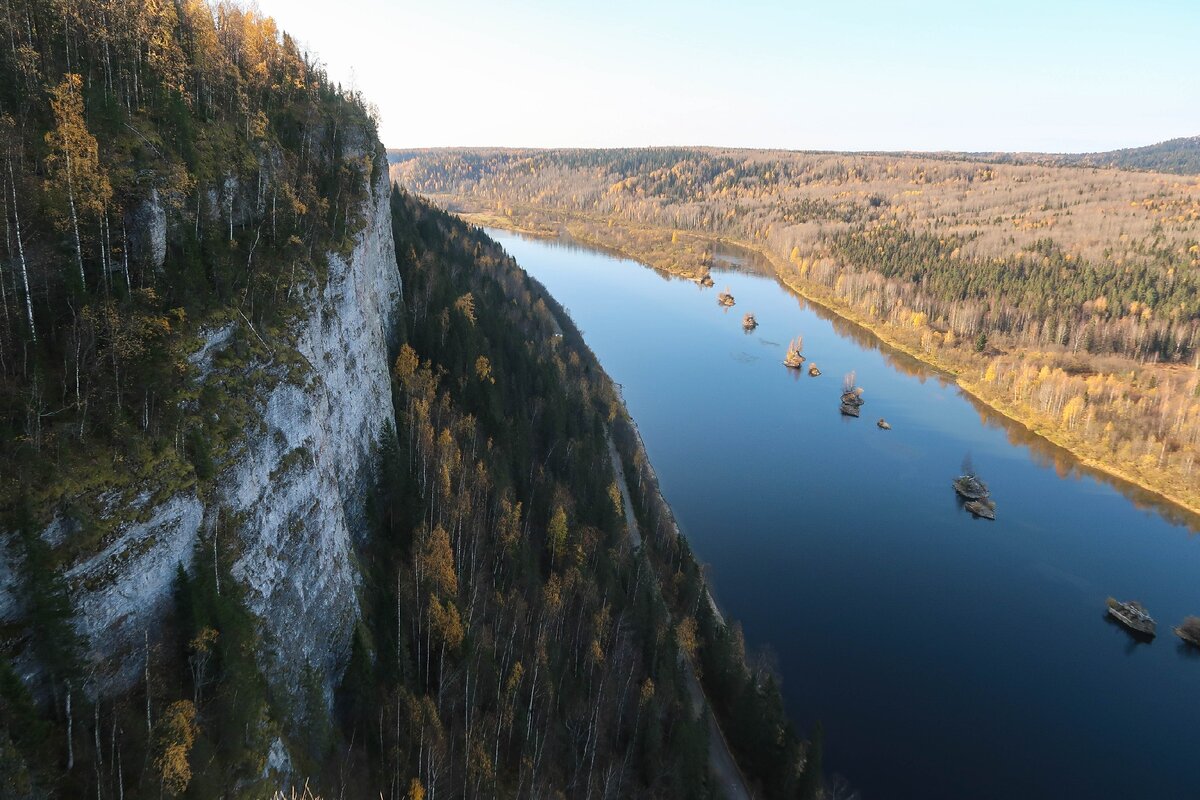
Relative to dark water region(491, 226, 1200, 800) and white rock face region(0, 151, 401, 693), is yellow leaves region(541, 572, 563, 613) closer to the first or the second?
white rock face region(0, 151, 401, 693)

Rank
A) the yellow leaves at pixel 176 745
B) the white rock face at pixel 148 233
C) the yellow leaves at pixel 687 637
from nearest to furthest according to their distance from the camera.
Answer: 1. the yellow leaves at pixel 176 745
2. the white rock face at pixel 148 233
3. the yellow leaves at pixel 687 637

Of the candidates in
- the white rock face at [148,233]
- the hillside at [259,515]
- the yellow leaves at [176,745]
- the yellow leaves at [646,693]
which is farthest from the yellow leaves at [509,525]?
the white rock face at [148,233]

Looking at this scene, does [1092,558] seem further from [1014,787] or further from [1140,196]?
[1140,196]

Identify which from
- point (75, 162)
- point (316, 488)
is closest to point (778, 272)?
point (316, 488)

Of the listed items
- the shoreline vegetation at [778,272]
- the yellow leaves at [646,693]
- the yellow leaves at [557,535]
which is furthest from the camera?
the shoreline vegetation at [778,272]

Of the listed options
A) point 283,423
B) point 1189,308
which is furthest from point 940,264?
point 283,423

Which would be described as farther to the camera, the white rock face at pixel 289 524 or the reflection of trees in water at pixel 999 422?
the reflection of trees in water at pixel 999 422

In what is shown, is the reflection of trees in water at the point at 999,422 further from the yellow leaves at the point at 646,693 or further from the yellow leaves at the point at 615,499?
the yellow leaves at the point at 646,693
